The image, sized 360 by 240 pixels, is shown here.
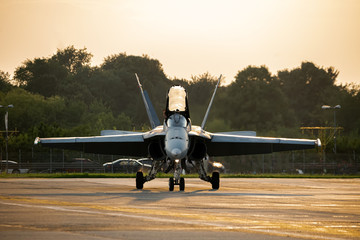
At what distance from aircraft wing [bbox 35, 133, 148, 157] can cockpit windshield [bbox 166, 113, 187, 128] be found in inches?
64.5

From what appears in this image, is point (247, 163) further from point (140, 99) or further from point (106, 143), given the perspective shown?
point (140, 99)

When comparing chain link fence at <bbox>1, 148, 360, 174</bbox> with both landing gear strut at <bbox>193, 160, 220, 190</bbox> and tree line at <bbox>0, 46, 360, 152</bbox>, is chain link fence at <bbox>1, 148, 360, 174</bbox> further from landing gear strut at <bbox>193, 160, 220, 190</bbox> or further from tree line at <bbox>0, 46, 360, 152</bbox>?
landing gear strut at <bbox>193, 160, 220, 190</bbox>

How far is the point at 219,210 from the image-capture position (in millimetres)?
12945

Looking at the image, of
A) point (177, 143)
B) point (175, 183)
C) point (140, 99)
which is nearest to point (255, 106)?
point (140, 99)

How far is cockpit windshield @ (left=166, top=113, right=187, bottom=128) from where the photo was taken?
2058 centimetres

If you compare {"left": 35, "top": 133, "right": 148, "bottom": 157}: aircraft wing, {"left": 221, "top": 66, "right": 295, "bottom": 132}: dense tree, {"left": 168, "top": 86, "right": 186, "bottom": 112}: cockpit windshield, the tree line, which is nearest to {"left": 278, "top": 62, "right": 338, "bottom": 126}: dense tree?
the tree line

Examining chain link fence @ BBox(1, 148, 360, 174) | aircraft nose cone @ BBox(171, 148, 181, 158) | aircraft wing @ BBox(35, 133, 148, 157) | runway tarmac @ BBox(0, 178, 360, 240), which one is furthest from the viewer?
chain link fence @ BBox(1, 148, 360, 174)

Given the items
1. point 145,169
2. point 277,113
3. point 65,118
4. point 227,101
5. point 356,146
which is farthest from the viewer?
point 65,118

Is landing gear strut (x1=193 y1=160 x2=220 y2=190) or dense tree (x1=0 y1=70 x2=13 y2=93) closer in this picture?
landing gear strut (x1=193 y1=160 x2=220 y2=190)

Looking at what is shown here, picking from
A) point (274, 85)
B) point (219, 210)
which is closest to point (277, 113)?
point (274, 85)

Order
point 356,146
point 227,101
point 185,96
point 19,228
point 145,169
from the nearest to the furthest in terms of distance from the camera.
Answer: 1. point 19,228
2. point 185,96
3. point 145,169
4. point 356,146
5. point 227,101

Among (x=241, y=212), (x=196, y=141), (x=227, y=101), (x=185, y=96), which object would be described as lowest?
(x=241, y=212)

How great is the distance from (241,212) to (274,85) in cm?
5799

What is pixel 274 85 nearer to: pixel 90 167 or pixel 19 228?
pixel 90 167
